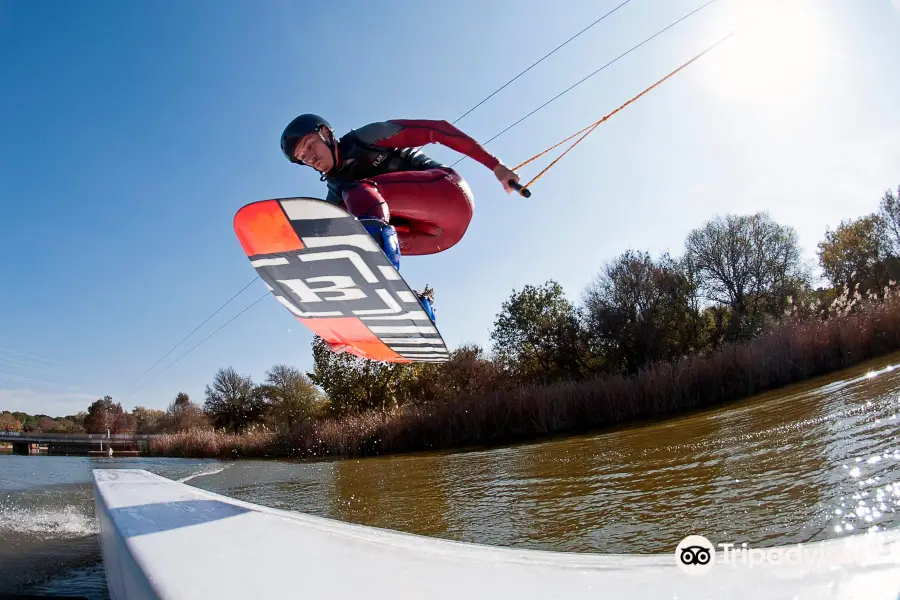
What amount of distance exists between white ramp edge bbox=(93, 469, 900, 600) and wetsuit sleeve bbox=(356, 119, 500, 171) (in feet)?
8.97

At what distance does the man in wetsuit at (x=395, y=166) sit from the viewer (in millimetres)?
3111

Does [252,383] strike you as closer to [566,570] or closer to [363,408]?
[363,408]

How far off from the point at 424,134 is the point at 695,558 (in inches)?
117

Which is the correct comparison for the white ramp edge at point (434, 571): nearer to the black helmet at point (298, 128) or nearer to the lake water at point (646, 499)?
the lake water at point (646, 499)

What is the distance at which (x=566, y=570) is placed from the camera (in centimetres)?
72

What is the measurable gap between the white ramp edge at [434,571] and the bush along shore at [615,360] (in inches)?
403

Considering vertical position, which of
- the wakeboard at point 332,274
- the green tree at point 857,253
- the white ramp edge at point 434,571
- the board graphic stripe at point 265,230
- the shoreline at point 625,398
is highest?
the green tree at point 857,253

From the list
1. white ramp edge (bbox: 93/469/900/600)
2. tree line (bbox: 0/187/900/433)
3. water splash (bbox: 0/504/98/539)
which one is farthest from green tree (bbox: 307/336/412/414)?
white ramp edge (bbox: 93/469/900/600)

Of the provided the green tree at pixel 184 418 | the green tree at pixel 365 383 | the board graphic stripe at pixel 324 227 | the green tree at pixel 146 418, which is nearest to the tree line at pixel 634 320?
the green tree at pixel 365 383

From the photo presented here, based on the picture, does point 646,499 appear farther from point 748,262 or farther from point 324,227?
point 748,262

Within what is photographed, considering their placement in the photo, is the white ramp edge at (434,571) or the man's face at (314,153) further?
the man's face at (314,153)

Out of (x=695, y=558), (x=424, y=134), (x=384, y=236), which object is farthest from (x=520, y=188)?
(x=695, y=558)

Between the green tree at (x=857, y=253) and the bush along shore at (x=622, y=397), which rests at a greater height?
the green tree at (x=857, y=253)

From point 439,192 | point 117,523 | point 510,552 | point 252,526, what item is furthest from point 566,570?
point 439,192
